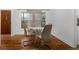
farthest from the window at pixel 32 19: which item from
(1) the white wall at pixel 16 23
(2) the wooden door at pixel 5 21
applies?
(2) the wooden door at pixel 5 21

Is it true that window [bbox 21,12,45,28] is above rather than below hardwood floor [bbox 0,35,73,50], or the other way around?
above

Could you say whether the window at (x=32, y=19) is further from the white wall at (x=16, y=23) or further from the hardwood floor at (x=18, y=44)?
the hardwood floor at (x=18, y=44)

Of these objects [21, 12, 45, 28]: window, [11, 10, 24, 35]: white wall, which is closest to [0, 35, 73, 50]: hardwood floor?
[11, 10, 24, 35]: white wall

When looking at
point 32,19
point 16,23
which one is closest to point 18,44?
point 16,23

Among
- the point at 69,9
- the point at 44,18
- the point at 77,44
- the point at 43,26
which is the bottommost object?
the point at 77,44

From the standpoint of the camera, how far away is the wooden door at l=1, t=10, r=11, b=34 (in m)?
1.73

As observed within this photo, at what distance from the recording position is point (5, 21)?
174cm

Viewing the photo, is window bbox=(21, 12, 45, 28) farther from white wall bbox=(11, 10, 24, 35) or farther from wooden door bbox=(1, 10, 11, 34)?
wooden door bbox=(1, 10, 11, 34)

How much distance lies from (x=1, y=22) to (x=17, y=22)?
22 cm

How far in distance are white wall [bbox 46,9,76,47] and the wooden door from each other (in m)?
0.53

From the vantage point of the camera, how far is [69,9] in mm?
1744

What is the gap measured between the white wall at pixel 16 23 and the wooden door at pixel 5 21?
0.04m
